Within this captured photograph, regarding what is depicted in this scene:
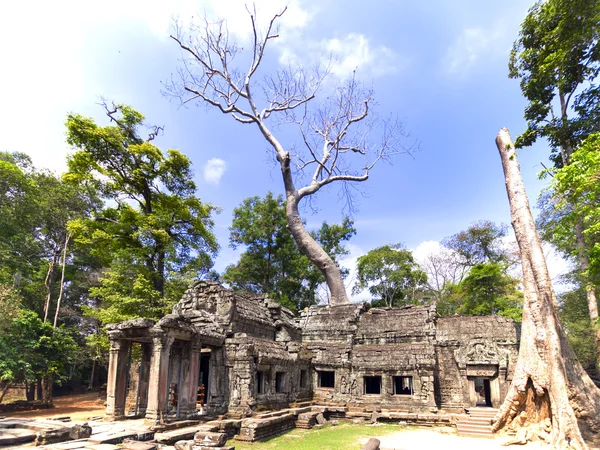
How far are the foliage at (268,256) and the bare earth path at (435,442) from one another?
19081mm

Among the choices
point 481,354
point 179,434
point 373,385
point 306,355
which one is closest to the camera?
point 179,434

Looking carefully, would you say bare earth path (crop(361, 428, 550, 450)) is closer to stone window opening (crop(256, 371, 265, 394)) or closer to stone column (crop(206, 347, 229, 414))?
stone window opening (crop(256, 371, 265, 394))

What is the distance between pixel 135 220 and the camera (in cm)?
1872

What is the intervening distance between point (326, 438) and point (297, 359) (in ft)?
15.2

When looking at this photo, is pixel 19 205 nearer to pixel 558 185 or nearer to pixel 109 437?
pixel 109 437

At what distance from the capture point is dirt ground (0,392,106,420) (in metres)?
15.9

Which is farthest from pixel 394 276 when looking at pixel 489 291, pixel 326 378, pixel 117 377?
pixel 117 377

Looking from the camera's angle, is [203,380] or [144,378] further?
[203,380]

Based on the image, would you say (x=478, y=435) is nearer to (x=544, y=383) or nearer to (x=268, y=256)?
(x=544, y=383)

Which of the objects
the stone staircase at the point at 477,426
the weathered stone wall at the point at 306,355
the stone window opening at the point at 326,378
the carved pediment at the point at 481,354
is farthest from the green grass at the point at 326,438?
the carved pediment at the point at 481,354

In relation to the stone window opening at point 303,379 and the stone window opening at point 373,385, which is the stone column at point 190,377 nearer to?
the stone window opening at point 303,379

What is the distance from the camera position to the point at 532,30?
1623 centimetres

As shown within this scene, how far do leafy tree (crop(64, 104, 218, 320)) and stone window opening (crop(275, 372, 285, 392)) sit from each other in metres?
6.45

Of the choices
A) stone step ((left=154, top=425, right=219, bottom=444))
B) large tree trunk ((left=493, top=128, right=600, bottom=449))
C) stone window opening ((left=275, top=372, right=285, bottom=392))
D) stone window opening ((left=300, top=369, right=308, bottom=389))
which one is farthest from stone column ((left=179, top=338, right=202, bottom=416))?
large tree trunk ((left=493, top=128, right=600, bottom=449))
